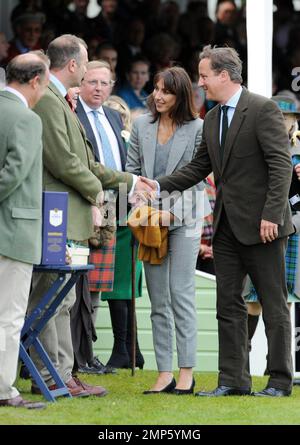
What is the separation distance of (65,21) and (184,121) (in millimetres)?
5557

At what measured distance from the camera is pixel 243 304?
7680 millimetres

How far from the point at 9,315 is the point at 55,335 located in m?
0.77

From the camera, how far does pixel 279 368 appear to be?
24.9 ft

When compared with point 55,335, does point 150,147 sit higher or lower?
higher

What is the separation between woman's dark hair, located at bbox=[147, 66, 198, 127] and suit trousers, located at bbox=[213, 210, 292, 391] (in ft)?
2.20

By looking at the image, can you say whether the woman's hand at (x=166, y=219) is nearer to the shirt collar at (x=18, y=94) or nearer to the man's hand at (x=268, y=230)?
the man's hand at (x=268, y=230)

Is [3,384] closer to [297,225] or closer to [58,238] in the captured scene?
[58,238]

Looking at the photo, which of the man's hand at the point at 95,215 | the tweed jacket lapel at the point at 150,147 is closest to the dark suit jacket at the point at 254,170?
the tweed jacket lapel at the point at 150,147

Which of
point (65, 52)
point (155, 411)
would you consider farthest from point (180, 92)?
point (155, 411)

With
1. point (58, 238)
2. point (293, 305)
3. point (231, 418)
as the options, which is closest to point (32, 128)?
point (58, 238)

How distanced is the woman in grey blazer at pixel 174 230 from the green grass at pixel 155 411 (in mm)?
286

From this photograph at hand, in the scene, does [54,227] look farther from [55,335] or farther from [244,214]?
[244,214]

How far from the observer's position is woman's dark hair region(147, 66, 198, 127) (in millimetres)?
7746

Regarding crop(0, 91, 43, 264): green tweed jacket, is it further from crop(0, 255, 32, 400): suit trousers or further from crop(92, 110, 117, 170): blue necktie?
crop(92, 110, 117, 170): blue necktie
